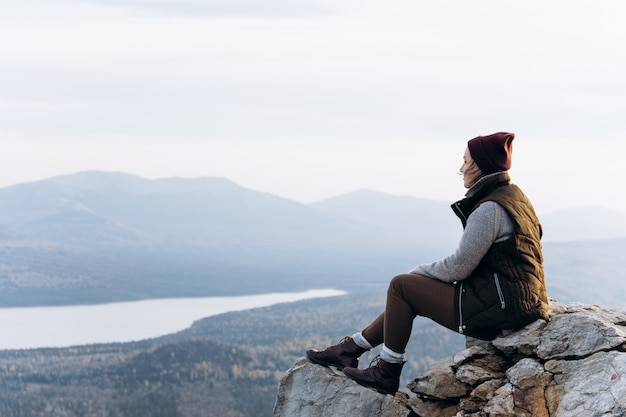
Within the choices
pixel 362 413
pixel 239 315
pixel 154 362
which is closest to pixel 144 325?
pixel 239 315

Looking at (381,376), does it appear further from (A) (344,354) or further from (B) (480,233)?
(B) (480,233)

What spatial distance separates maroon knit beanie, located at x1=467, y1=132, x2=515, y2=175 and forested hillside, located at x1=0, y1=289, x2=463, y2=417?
80756 millimetres

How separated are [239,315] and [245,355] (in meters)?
66.4

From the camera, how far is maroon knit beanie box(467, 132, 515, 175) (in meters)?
9.13

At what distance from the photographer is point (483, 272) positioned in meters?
9.02

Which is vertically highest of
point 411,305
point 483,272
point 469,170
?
point 469,170

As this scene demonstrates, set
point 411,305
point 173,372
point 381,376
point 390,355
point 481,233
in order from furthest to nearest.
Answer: point 173,372 → point 381,376 → point 390,355 → point 411,305 → point 481,233

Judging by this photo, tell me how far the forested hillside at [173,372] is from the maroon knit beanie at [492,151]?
80.8 meters

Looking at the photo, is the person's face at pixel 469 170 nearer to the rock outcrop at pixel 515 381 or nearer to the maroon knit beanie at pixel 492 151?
the maroon knit beanie at pixel 492 151

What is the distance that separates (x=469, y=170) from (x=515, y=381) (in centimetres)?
244

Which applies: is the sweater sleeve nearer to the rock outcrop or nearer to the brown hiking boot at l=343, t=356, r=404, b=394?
the rock outcrop

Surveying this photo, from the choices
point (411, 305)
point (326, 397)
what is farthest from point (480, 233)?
point (326, 397)

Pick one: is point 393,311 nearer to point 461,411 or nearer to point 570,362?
point 461,411

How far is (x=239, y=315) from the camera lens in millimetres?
185875
